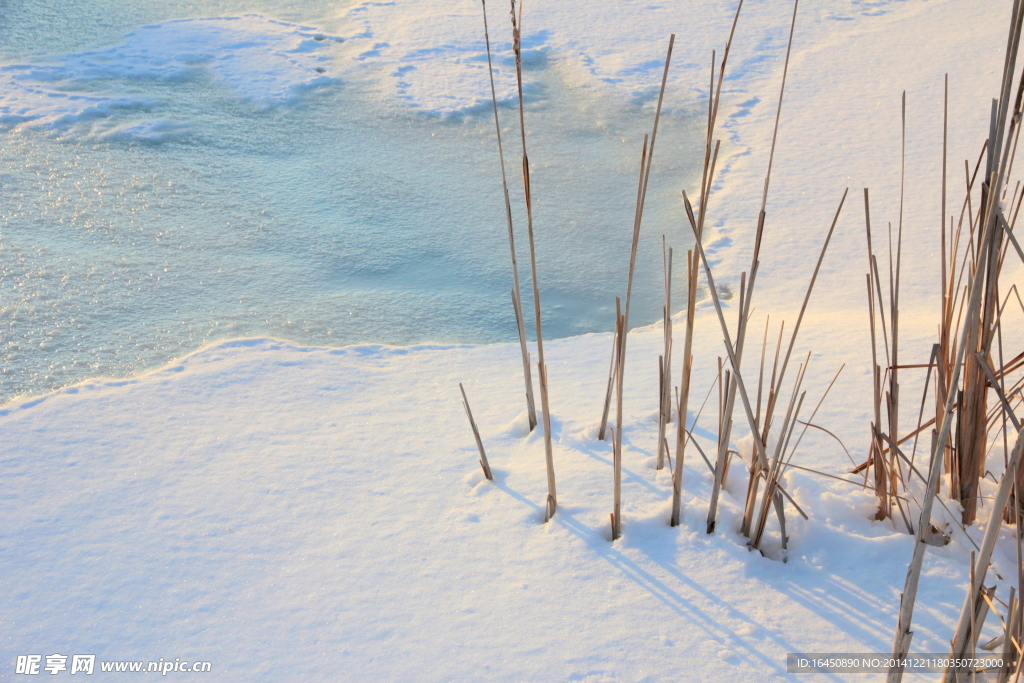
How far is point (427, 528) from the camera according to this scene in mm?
1189

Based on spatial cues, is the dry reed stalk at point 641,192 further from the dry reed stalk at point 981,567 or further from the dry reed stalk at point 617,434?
the dry reed stalk at point 981,567

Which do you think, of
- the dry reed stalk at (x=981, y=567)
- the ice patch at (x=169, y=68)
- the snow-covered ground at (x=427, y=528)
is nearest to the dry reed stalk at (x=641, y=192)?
the snow-covered ground at (x=427, y=528)

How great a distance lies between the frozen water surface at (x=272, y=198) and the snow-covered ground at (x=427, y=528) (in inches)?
9.2

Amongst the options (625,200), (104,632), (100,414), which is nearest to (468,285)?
(625,200)

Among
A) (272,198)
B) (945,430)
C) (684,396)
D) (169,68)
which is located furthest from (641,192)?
(169,68)

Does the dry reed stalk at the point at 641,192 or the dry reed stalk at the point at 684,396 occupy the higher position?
the dry reed stalk at the point at 641,192

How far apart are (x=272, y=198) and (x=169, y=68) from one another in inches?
60.7

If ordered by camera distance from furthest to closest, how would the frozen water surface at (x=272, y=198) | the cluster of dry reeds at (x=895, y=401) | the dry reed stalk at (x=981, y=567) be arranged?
the frozen water surface at (x=272, y=198) → the cluster of dry reeds at (x=895, y=401) → the dry reed stalk at (x=981, y=567)

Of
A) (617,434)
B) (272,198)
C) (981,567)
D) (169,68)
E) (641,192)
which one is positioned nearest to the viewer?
(981,567)

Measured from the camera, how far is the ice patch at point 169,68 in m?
3.29

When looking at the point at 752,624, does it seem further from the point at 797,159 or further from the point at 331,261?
the point at 797,159

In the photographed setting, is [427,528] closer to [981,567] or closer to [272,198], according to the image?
[981,567]

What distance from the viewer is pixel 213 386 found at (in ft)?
5.51

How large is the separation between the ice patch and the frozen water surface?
0.01m
